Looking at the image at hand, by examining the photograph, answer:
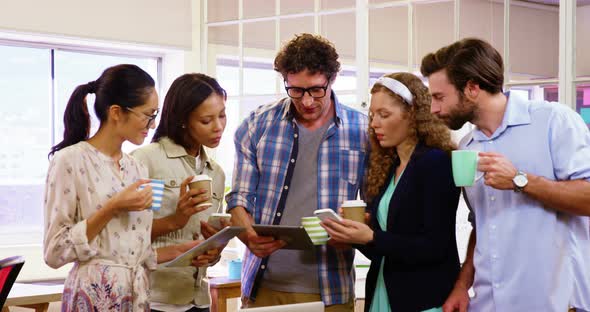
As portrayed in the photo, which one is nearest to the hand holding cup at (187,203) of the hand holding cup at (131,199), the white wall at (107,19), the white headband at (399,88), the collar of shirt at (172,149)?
the collar of shirt at (172,149)

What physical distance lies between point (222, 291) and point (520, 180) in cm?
241

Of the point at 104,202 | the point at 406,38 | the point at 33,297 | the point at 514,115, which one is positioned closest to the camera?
the point at 514,115

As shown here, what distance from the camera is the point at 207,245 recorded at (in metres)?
2.49

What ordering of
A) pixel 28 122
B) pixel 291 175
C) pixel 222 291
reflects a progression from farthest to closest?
pixel 28 122, pixel 222 291, pixel 291 175

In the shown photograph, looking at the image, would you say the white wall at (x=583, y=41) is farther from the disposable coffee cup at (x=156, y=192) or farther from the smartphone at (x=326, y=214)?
the disposable coffee cup at (x=156, y=192)

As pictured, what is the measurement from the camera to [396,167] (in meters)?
2.57

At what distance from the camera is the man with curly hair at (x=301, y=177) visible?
269cm

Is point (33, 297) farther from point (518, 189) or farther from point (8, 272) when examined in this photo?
point (518, 189)

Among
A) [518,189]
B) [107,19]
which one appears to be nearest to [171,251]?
[518,189]

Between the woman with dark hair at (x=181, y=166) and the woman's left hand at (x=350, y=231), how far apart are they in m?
0.48

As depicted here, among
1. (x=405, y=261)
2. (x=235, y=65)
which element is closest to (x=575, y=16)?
(x=405, y=261)

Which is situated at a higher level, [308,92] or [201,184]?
[308,92]

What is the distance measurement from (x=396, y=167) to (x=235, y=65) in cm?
383

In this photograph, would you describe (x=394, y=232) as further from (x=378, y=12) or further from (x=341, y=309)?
(x=378, y=12)
